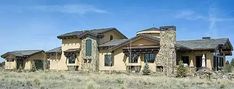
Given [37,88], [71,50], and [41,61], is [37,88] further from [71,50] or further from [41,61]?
[41,61]

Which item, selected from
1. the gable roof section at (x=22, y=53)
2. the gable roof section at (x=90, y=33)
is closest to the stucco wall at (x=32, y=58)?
the gable roof section at (x=22, y=53)

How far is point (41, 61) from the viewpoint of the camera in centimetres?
6112

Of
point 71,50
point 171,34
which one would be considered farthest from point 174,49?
point 71,50

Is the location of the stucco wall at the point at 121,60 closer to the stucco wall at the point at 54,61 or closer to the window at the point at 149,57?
the window at the point at 149,57

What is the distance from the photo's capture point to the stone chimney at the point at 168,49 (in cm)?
3894

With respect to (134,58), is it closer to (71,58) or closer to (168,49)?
(168,49)

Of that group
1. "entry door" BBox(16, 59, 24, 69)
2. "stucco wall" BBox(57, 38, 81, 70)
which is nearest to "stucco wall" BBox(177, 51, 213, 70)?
"stucco wall" BBox(57, 38, 81, 70)

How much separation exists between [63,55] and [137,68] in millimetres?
13239

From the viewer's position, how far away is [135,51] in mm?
42812

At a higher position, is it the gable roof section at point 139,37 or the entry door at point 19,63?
the gable roof section at point 139,37

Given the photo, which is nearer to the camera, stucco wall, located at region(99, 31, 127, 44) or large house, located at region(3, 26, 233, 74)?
large house, located at region(3, 26, 233, 74)

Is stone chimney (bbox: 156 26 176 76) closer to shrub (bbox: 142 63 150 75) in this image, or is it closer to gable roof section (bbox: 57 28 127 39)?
shrub (bbox: 142 63 150 75)

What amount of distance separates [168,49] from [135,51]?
4725mm

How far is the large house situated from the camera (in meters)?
39.4
